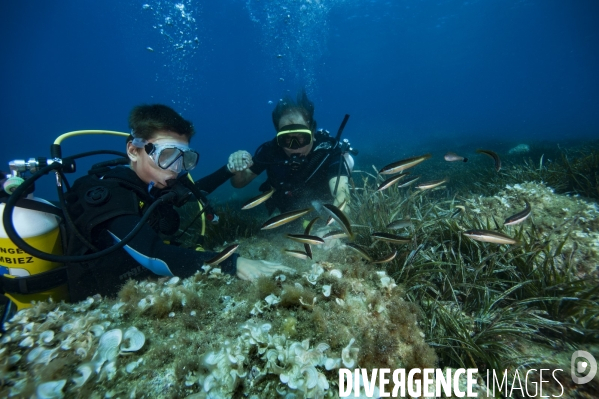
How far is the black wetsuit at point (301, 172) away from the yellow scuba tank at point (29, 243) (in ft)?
12.4

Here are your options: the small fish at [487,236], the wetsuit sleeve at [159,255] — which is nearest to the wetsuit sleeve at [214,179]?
the wetsuit sleeve at [159,255]

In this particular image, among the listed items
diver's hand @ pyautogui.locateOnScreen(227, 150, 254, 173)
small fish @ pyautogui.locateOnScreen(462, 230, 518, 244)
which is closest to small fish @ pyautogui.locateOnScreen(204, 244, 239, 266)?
small fish @ pyautogui.locateOnScreen(462, 230, 518, 244)

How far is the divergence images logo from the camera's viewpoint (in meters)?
1.97

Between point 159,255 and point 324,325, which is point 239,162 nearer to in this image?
point 159,255

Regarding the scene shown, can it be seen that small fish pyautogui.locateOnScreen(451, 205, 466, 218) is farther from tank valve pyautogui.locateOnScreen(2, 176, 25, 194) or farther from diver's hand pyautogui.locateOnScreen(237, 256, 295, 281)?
tank valve pyautogui.locateOnScreen(2, 176, 25, 194)

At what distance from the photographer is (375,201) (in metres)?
4.17

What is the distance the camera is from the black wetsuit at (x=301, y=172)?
18.8 feet

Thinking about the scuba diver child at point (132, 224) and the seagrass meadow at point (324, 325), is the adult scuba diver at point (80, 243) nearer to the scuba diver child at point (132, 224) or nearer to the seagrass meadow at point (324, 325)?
the scuba diver child at point (132, 224)

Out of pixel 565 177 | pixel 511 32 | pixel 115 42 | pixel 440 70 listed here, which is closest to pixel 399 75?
pixel 440 70

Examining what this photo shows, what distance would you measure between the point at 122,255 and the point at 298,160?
3684mm

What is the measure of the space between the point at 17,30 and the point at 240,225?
66.1 meters

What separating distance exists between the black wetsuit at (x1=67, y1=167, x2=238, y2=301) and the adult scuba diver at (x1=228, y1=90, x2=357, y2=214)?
7.83ft

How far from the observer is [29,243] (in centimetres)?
253

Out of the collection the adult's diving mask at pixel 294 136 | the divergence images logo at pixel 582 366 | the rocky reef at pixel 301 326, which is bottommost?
the divergence images logo at pixel 582 366
